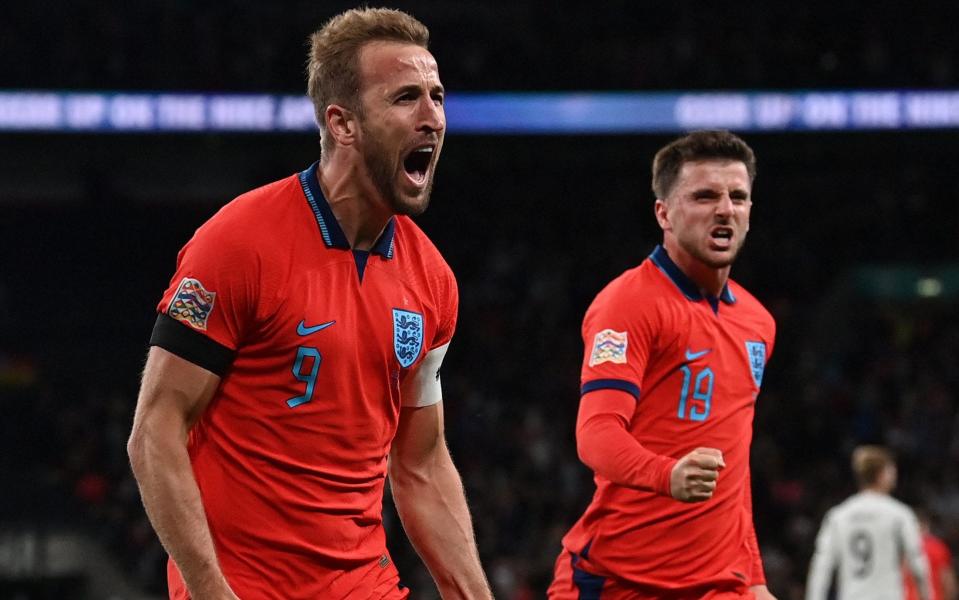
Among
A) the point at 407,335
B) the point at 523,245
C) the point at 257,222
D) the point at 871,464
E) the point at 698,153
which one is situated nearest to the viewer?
the point at 257,222

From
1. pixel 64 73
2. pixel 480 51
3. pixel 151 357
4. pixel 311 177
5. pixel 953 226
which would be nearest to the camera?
pixel 151 357

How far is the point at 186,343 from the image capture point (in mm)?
2721

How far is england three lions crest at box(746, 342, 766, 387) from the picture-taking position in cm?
473

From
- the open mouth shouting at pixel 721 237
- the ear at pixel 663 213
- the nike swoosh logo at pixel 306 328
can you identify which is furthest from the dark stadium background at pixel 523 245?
the nike swoosh logo at pixel 306 328

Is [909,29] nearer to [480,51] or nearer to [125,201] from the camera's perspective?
[480,51]

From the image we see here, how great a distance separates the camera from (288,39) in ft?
57.7

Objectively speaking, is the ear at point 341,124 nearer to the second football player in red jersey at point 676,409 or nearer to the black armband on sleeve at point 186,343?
the black armband on sleeve at point 186,343

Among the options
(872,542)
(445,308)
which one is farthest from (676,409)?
(872,542)

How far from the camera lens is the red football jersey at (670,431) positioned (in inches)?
176

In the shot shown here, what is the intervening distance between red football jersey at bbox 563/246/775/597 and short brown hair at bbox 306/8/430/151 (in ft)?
5.51

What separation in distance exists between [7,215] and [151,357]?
18450 millimetres

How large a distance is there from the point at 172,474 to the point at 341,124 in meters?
0.85

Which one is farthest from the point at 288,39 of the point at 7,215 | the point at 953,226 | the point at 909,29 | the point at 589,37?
the point at 953,226

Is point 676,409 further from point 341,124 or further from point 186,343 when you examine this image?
point 186,343
